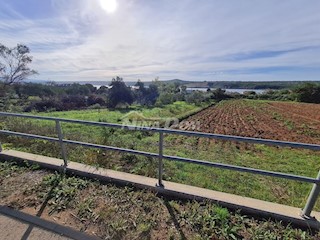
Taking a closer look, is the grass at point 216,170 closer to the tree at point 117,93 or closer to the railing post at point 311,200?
the railing post at point 311,200

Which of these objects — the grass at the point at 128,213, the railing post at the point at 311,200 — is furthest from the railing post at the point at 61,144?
the railing post at the point at 311,200

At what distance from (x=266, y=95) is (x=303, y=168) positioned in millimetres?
54075

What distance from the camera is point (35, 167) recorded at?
3.38 m

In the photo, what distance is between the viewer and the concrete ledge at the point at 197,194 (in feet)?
7.51

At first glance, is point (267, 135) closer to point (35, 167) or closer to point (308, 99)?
point (35, 167)

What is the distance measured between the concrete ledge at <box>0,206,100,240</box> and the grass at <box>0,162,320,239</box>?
0.07 meters

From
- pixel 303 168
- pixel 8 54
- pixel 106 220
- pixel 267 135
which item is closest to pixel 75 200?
pixel 106 220

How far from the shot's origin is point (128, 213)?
2375 millimetres

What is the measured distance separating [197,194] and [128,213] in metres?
0.91

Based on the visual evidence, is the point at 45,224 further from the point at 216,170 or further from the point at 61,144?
the point at 216,170

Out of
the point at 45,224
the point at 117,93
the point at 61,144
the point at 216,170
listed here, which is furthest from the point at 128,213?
the point at 117,93

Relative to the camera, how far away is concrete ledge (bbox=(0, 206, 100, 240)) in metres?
2.06

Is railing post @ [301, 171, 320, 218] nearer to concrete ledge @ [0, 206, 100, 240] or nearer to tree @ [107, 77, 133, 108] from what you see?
concrete ledge @ [0, 206, 100, 240]

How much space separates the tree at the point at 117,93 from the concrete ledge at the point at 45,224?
35481mm
